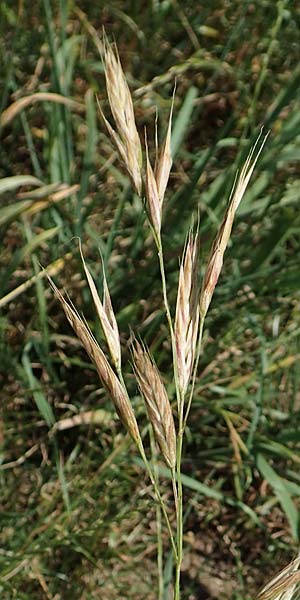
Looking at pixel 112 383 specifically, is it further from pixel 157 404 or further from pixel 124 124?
pixel 124 124

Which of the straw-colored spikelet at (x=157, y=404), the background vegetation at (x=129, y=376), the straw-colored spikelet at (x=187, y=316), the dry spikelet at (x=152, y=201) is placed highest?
the dry spikelet at (x=152, y=201)

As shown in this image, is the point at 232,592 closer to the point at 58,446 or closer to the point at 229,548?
the point at 229,548

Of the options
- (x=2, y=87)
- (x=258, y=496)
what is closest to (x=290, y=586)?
(x=258, y=496)

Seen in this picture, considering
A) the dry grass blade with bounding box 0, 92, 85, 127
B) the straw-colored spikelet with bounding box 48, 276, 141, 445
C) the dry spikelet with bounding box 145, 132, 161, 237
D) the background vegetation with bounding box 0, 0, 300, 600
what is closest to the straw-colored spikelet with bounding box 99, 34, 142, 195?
the dry spikelet with bounding box 145, 132, 161, 237

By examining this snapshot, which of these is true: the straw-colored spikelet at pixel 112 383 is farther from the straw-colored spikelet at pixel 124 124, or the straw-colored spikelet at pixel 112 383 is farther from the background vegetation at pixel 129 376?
the background vegetation at pixel 129 376

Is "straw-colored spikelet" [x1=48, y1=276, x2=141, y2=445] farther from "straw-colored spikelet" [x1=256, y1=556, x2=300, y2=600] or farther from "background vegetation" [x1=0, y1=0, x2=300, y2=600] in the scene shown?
"background vegetation" [x1=0, y1=0, x2=300, y2=600]

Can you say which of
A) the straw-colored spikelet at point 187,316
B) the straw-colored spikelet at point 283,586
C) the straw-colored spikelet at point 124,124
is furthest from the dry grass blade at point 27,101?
the straw-colored spikelet at point 283,586
